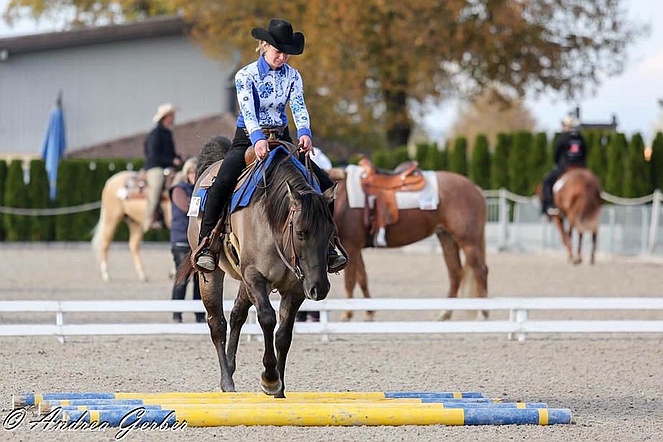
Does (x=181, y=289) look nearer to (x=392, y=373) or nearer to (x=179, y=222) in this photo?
(x=179, y=222)

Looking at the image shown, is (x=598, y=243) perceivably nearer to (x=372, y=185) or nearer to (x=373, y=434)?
(x=372, y=185)

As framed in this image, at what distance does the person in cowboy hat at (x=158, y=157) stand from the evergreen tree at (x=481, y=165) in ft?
40.6

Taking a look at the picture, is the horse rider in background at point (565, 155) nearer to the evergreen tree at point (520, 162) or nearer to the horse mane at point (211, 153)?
the evergreen tree at point (520, 162)

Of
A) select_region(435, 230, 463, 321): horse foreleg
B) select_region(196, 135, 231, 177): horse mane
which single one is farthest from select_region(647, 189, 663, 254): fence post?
Answer: select_region(196, 135, 231, 177): horse mane

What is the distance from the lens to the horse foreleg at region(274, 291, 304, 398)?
26.9 feet

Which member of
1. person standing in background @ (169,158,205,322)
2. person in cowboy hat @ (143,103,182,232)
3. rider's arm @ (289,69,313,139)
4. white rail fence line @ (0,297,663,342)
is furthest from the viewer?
person in cowboy hat @ (143,103,182,232)

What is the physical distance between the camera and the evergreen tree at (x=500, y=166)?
29.9m

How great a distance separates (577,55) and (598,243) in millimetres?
15507

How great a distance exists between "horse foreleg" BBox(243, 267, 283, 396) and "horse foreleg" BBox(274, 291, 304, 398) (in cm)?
7

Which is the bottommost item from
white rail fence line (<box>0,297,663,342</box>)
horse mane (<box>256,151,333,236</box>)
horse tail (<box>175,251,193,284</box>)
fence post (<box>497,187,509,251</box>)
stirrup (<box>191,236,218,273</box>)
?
fence post (<box>497,187,509,251</box>)

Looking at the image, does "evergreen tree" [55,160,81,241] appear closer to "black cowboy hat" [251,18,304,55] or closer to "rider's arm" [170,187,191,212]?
"rider's arm" [170,187,191,212]

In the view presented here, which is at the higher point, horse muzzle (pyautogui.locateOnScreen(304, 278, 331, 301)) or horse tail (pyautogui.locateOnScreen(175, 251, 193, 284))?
horse muzzle (pyautogui.locateOnScreen(304, 278, 331, 301))

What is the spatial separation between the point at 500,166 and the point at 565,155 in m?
5.86

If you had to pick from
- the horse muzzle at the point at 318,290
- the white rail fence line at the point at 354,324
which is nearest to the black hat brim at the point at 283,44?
the horse muzzle at the point at 318,290
